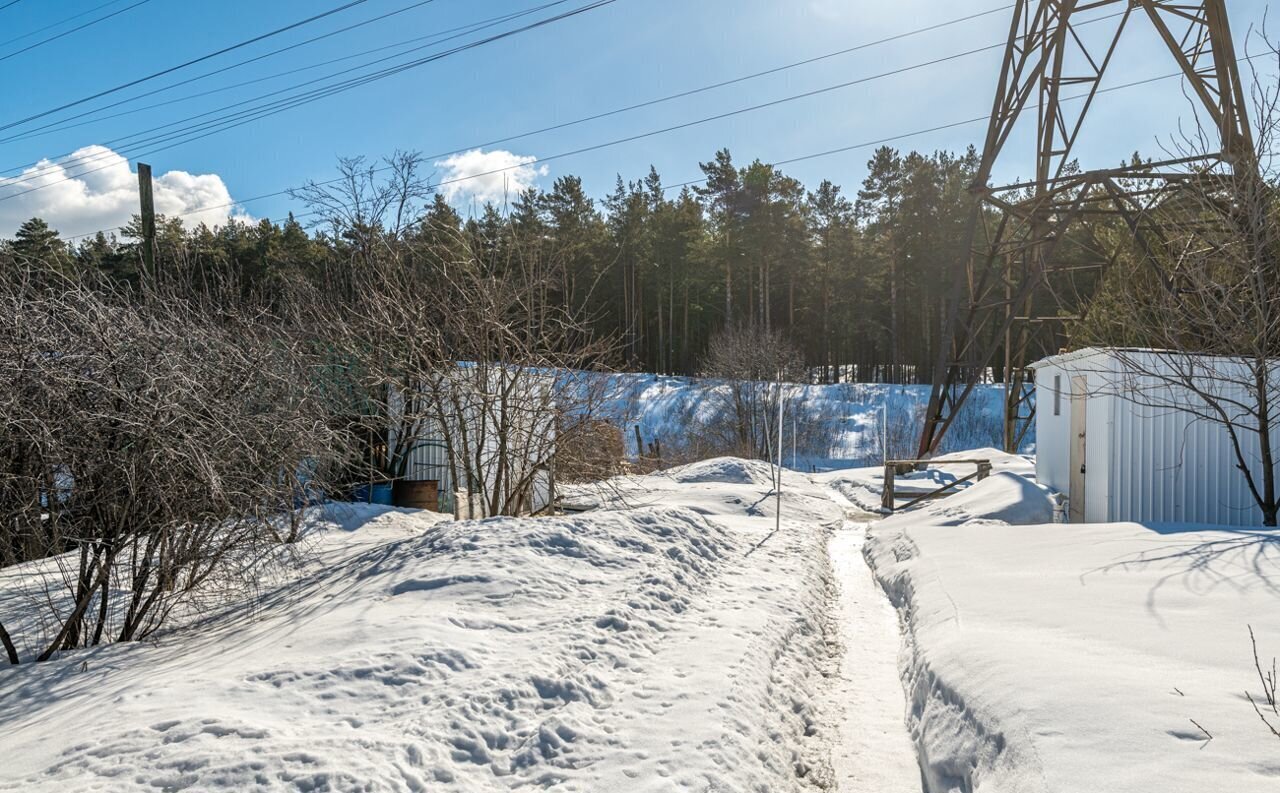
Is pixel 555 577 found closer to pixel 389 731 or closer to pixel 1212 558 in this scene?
pixel 389 731

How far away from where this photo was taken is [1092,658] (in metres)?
4.55

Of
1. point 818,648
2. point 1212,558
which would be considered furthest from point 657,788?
point 1212,558

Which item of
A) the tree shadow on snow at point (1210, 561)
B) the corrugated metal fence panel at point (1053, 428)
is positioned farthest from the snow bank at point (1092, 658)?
the corrugated metal fence panel at point (1053, 428)

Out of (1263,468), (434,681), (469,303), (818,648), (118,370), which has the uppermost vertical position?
(469,303)

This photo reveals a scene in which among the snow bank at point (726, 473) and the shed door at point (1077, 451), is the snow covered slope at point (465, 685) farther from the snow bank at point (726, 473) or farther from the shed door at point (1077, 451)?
→ the snow bank at point (726, 473)

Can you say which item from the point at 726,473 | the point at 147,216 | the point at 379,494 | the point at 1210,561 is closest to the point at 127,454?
the point at 1210,561

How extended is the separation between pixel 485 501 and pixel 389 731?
710 centimetres

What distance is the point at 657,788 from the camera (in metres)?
3.78

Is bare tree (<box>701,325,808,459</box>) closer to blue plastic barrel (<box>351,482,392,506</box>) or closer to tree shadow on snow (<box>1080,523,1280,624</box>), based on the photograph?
blue plastic barrel (<box>351,482,392,506</box>)

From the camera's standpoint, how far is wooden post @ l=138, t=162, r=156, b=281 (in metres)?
14.4

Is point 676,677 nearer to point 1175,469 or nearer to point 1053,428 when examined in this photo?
point 1175,469

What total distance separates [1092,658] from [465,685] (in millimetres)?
3698

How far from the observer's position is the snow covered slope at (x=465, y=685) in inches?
143

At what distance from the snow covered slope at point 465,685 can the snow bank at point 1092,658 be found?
914 millimetres
